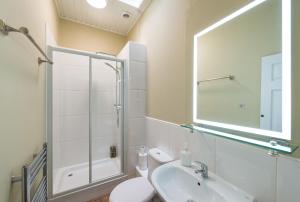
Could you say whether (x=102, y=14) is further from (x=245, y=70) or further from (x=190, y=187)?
(x=190, y=187)

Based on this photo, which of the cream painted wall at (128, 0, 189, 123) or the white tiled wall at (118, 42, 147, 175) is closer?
the cream painted wall at (128, 0, 189, 123)

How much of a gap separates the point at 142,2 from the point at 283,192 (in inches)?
85.2

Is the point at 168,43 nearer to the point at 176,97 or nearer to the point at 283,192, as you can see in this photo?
the point at 176,97

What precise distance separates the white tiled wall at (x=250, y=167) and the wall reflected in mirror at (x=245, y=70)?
14cm

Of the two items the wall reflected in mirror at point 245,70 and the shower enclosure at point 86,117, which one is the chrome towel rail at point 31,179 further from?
the wall reflected in mirror at point 245,70

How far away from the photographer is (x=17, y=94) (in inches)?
31.6

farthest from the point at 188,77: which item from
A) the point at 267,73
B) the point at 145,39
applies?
the point at 145,39

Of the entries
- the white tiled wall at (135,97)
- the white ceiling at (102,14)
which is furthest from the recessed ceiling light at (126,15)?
the white tiled wall at (135,97)

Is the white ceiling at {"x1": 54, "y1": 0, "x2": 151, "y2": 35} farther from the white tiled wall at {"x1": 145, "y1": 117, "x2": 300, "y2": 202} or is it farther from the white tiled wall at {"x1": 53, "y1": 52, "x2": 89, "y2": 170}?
the white tiled wall at {"x1": 145, "y1": 117, "x2": 300, "y2": 202}

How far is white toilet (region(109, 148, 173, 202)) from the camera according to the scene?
1.14 m

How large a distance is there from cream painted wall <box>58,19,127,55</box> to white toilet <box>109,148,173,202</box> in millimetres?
2152

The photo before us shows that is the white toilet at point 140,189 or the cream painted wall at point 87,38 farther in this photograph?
the cream painted wall at point 87,38

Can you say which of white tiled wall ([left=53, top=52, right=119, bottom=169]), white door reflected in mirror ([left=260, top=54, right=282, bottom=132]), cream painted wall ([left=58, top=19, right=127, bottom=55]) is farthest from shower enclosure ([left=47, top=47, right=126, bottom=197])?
white door reflected in mirror ([left=260, top=54, right=282, bottom=132])

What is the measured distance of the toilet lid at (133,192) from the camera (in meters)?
1.13
